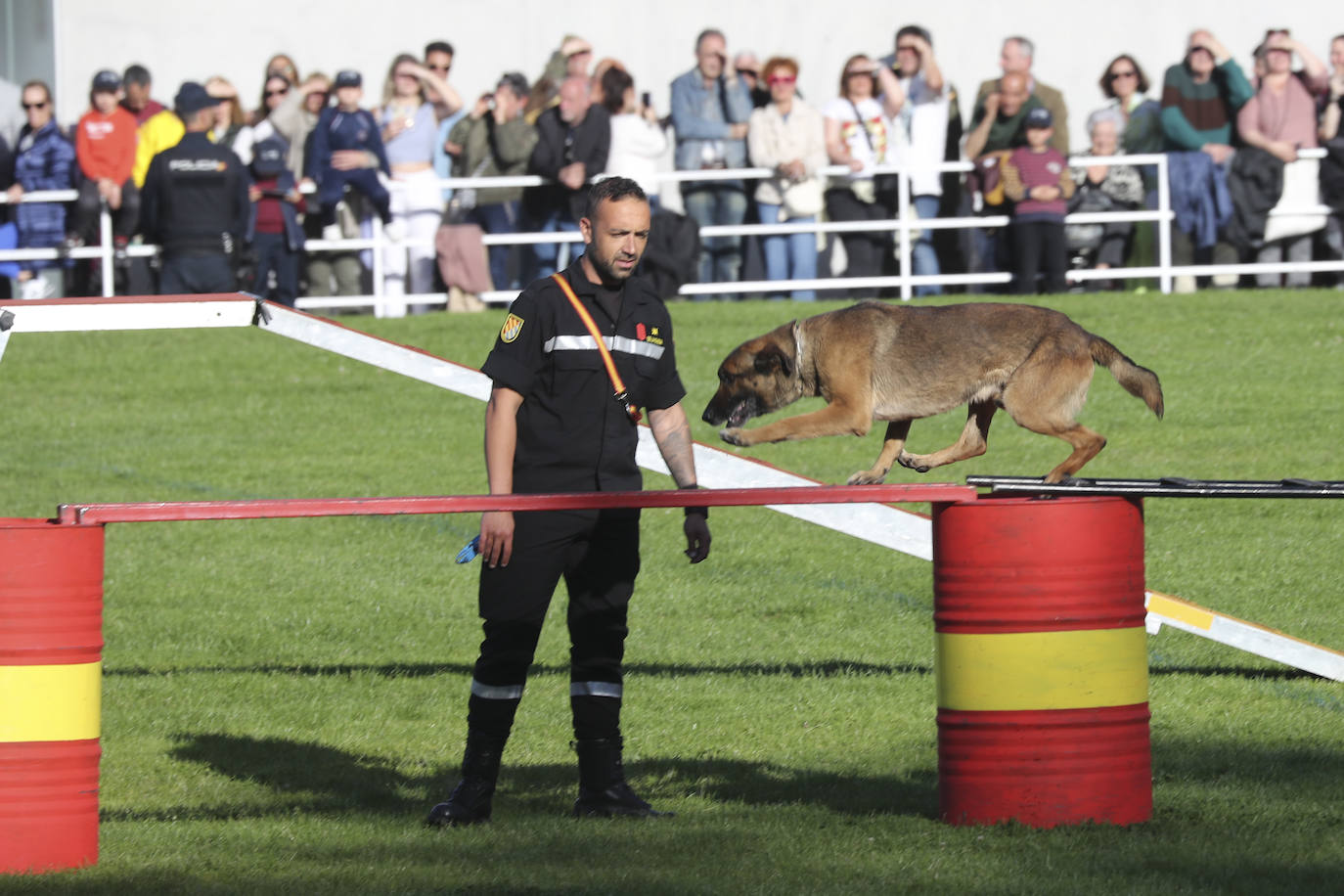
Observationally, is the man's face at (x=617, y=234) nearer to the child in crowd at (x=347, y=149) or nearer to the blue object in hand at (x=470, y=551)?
the blue object in hand at (x=470, y=551)

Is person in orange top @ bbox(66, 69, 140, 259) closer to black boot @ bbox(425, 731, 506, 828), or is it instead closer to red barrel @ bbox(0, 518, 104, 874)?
black boot @ bbox(425, 731, 506, 828)

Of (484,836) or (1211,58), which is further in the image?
(1211,58)

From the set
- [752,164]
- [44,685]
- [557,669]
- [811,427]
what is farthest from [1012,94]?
[44,685]

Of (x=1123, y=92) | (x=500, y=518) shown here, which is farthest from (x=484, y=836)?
(x=1123, y=92)

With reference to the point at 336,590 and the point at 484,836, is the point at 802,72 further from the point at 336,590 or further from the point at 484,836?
the point at 484,836

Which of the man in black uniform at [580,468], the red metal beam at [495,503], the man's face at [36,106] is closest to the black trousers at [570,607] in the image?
the man in black uniform at [580,468]

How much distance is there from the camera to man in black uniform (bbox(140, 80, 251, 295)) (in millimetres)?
16812

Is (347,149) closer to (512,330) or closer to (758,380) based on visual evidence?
(758,380)

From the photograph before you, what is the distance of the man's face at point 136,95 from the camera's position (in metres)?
18.4

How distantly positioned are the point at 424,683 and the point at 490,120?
10134 millimetres

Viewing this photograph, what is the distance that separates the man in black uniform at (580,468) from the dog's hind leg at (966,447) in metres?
1.53

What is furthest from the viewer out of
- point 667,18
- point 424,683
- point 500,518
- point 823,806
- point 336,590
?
point 667,18

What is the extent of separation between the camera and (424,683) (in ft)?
30.8

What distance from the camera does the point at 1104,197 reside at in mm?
18312
